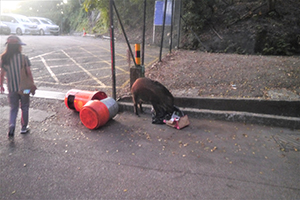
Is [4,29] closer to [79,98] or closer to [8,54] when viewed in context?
[79,98]

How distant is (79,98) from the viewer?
486 centimetres

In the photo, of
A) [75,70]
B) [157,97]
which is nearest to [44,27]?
[75,70]

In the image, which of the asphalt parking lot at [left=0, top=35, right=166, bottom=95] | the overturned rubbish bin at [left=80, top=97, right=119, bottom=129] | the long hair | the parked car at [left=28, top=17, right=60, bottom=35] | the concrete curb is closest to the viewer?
the long hair

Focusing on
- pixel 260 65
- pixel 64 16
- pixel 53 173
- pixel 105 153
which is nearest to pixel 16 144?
pixel 53 173

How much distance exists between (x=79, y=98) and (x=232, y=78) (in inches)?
169

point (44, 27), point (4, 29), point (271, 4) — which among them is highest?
point (271, 4)

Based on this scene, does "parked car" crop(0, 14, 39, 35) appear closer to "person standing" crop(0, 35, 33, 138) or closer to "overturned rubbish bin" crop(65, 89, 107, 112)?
"overturned rubbish bin" crop(65, 89, 107, 112)

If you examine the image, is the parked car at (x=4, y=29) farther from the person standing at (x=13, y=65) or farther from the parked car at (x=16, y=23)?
the person standing at (x=13, y=65)

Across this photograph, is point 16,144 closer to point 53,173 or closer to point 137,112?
point 53,173

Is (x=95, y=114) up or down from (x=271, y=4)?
down

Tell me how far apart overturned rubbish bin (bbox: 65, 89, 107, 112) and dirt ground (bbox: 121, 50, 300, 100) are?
6.69 ft

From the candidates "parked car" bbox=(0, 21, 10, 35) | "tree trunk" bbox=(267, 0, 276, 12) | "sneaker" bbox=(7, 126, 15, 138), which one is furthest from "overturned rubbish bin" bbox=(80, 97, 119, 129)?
"parked car" bbox=(0, 21, 10, 35)

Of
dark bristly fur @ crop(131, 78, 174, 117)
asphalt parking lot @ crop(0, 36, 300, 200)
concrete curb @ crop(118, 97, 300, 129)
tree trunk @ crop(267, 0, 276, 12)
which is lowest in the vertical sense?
asphalt parking lot @ crop(0, 36, 300, 200)

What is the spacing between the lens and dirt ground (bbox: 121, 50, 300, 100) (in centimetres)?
534
